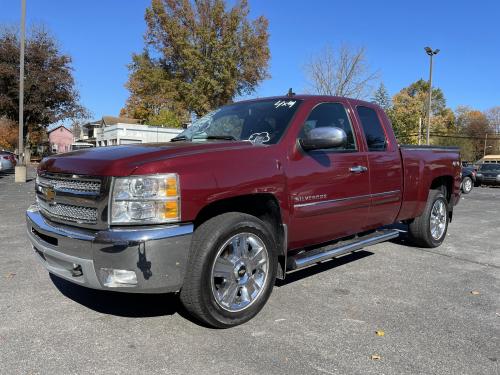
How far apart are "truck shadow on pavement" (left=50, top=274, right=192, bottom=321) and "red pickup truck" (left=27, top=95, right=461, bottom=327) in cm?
63

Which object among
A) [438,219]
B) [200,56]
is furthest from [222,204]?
[200,56]

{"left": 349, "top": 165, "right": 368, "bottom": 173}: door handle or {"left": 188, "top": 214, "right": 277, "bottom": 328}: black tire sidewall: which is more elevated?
{"left": 349, "top": 165, "right": 368, "bottom": 173}: door handle

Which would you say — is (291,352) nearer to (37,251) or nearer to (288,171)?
(288,171)

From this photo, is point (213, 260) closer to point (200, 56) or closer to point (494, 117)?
point (200, 56)

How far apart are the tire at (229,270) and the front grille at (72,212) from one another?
0.75 metres

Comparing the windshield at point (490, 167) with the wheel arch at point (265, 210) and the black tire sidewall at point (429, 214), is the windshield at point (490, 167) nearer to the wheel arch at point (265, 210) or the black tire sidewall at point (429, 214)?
the black tire sidewall at point (429, 214)

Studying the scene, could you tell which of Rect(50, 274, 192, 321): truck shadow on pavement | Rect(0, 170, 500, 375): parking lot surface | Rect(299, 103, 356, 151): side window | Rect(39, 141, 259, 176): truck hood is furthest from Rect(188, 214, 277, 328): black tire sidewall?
Rect(299, 103, 356, 151): side window

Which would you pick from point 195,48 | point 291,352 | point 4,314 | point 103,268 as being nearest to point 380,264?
point 291,352

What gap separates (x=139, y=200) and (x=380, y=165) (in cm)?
298

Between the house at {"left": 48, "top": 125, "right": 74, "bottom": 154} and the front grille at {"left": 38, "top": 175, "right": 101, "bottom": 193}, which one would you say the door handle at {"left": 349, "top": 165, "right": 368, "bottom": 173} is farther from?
the house at {"left": 48, "top": 125, "right": 74, "bottom": 154}

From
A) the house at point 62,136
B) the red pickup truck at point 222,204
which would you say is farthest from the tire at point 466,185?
the house at point 62,136

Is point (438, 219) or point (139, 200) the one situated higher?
point (139, 200)

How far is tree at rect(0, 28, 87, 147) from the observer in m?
31.8

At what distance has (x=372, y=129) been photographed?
17.6ft
